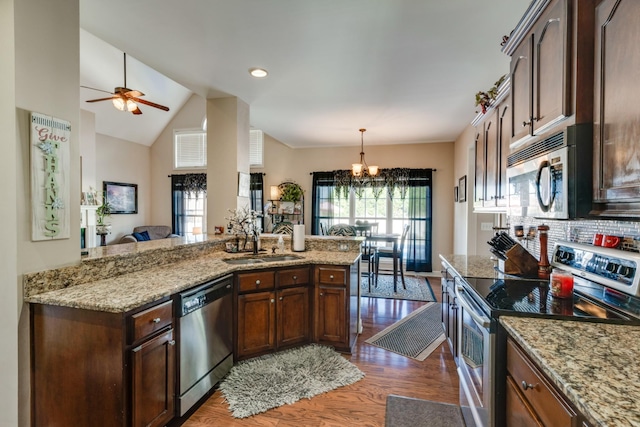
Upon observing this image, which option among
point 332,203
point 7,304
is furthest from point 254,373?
point 332,203

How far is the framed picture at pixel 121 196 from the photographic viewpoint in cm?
685

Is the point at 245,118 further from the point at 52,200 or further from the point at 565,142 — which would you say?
the point at 565,142

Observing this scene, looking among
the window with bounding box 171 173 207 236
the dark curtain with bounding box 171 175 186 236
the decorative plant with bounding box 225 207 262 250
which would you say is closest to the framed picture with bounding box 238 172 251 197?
the decorative plant with bounding box 225 207 262 250

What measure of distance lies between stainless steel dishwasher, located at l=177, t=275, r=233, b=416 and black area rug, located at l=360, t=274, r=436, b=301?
9.37ft

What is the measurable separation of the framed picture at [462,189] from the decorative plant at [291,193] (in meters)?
3.23

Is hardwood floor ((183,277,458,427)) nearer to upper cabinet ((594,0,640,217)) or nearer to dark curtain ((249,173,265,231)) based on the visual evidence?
upper cabinet ((594,0,640,217))

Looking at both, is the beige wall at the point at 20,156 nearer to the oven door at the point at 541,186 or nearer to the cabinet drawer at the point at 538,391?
the cabinet drawer at the point at 538,391

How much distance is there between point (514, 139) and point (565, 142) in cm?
69

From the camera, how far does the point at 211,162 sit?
3812 mm

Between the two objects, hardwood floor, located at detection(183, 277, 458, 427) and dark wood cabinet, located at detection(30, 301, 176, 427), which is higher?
dark wood cabinet, located at detection(30, 301, 176, 427)

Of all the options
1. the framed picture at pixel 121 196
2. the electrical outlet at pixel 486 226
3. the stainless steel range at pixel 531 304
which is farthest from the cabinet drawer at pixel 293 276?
the framed picture at pixel 121 196

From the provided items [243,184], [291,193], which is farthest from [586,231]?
[291,193]

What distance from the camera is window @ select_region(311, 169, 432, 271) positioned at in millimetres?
6301

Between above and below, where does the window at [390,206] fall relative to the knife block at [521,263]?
above
